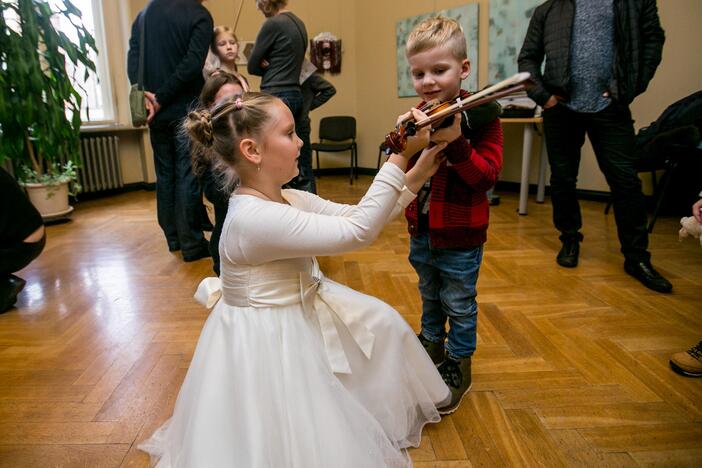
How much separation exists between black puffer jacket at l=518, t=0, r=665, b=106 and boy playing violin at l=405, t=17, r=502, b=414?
114cm

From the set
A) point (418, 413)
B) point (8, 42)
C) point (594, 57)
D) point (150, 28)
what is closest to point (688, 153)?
point (594, 57)

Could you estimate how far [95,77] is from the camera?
511 centimetres

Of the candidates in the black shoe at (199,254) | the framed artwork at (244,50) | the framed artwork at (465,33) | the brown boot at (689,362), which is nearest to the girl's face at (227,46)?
the black shoe at (199,254)

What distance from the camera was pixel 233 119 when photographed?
107 cm

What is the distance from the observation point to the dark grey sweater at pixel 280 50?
2406mm

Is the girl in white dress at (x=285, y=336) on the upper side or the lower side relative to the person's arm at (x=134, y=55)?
lower

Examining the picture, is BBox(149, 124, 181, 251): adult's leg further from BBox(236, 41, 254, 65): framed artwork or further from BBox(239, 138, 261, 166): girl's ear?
BBox(236, 41, 254, 65): framed artwork

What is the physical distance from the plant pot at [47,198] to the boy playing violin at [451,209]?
349 centimetres

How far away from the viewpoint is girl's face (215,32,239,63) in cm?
268

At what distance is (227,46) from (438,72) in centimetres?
188

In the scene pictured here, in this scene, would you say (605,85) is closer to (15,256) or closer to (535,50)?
(535,50)

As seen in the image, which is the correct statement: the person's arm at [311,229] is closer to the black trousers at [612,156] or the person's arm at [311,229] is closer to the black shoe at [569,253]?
the black trousers at [612,156]

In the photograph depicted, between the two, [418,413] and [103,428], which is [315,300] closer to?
[418,413]

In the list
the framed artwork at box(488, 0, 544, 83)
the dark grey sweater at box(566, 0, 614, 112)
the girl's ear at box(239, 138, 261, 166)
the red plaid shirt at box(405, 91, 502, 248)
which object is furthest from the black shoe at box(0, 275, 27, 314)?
the framed artwork at box(488, 0, 544, 83)
